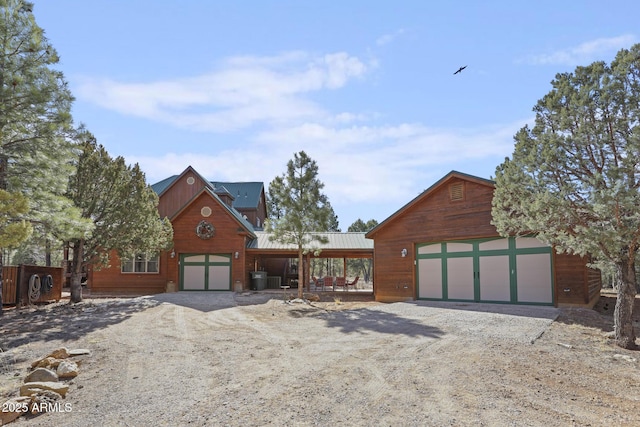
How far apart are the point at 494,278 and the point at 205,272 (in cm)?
1322

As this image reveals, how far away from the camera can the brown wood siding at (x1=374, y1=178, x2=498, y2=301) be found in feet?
47.3

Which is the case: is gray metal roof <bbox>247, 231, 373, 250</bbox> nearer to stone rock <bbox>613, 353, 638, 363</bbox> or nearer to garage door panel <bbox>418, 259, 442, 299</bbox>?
garage door panel <bbox>418, 259, 442, 299</bbox>

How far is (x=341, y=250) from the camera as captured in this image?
2106 cm

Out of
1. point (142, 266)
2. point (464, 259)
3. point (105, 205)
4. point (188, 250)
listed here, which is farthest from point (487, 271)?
point (142, 266)

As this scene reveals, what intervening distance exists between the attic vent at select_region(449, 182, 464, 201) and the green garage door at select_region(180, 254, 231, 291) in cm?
1117

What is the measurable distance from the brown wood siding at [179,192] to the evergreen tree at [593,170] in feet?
70.4

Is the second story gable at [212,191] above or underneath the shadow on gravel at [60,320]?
above

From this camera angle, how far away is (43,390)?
519 cm

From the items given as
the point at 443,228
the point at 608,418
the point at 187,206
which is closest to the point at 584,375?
the point at 608,418

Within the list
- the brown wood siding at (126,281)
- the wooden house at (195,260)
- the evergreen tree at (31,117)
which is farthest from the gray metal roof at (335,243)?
the evergreen tree at (31,117)

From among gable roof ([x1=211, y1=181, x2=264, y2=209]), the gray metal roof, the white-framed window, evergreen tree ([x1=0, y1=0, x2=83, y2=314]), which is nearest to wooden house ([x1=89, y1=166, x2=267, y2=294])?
the white-framed window

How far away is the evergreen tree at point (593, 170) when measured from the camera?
24.3 feet

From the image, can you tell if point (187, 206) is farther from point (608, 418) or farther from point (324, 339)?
point (608, 418)

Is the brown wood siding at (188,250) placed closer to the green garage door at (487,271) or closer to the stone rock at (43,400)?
the green garage door at (487,271)
